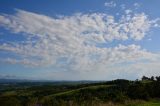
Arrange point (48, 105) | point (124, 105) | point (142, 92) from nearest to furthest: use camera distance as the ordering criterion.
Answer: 1. point (48, 105)
2. point (124, 105)
3. point (142, 92)

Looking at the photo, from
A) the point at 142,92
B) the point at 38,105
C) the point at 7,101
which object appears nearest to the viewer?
the point at 7,101

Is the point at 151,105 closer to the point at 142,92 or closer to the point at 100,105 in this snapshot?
the point at 100,105

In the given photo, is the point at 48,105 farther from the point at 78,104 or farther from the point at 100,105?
the point at 100,105

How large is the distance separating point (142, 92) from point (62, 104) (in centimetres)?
1589

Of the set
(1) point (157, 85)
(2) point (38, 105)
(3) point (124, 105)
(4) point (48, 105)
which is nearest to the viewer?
(2) point (38, 105)

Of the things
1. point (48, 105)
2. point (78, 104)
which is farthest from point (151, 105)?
point (48, 105)

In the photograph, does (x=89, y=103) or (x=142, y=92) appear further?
(x=142, y=92)

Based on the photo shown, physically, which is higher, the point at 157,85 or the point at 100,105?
the point at 157,85

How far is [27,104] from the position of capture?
15094 millimetres

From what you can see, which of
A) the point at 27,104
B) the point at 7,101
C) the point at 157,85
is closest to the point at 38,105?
the point at 27,104

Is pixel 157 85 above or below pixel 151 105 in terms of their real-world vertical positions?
above

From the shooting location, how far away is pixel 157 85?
3319cm

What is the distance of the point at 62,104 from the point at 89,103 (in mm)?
2110

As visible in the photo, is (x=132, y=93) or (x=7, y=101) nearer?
(x=7, y=101)
